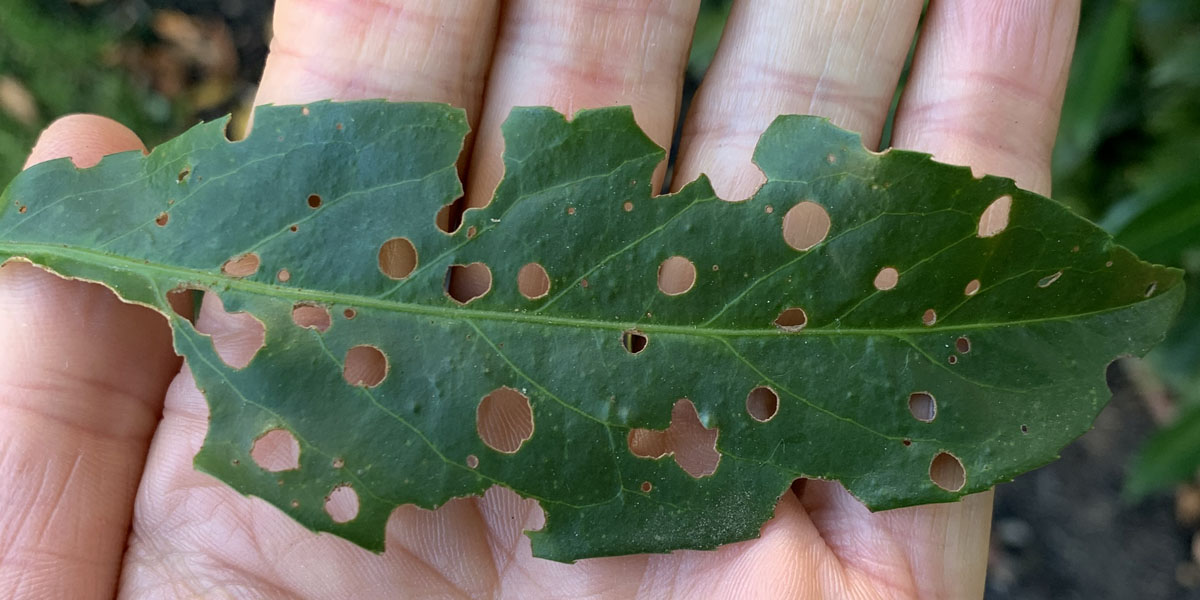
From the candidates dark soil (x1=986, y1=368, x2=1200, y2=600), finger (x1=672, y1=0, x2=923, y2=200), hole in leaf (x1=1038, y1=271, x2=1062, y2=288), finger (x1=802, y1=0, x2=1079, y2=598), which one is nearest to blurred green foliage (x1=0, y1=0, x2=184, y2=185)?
finger (x1=672, y1=0, x2=923, y2=200)

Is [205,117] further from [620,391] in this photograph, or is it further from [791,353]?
[791,353]

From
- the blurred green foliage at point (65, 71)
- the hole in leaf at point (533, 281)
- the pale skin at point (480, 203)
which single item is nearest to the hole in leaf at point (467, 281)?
the hole in leaf at point (533, 281)

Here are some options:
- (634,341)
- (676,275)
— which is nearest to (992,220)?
(676,275)

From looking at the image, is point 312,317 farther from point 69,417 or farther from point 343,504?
point 69,417

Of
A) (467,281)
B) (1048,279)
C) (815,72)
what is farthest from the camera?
(815,72)

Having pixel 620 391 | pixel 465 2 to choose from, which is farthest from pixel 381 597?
pixel 465 2

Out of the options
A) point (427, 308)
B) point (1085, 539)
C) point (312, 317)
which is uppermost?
point (427, 308)

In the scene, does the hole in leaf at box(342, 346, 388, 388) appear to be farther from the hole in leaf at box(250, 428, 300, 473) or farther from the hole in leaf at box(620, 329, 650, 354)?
the hole in leaf at box(620, 329, 650, 354)
